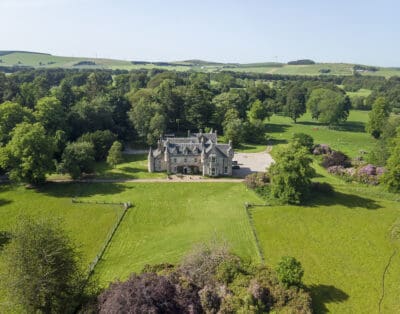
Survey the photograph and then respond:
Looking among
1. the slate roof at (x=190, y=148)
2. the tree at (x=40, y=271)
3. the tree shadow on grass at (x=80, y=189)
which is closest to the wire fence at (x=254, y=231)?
the slate roof at (x=190, y=148)

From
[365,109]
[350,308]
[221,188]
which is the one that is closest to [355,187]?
[221,188]

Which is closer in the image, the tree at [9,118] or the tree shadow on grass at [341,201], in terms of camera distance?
the tree shadow on grass at [341,201]

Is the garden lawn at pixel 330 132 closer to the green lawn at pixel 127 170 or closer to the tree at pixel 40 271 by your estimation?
the green lawn at pixel 127 170

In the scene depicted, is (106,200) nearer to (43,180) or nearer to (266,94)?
(43,180)

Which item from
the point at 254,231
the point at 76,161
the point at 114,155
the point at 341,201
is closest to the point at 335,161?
the point at 341,201

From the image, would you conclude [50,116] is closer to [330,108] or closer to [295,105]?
[295,105]

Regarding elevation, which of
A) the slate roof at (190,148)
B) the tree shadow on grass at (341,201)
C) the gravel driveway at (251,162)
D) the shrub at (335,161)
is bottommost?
the tree shadow on grass at (341,201)

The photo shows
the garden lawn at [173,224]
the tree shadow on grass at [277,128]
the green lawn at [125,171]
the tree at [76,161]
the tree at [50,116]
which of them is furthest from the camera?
the tree shadow on grass at [277,128]
